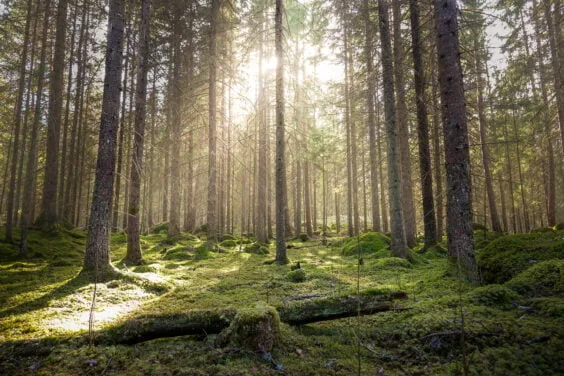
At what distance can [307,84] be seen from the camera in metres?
16.6

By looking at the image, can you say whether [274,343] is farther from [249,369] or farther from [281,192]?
[281,192]

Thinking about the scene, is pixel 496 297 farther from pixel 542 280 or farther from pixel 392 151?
pixel 392 151

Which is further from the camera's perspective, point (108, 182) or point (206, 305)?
point (108, 182)

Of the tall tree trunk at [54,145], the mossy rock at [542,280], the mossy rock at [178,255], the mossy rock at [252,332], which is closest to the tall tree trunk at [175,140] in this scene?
the mossy rock at [178,255]

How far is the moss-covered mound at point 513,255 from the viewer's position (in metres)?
4.68

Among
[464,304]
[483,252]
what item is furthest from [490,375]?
[483,252]

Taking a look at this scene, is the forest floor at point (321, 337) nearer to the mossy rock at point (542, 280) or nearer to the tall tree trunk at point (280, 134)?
the mossy rock at point (542, 280)

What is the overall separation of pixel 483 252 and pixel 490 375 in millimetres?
4099

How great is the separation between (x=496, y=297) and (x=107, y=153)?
889 cm

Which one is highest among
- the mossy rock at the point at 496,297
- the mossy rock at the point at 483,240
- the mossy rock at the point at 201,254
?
the mossy rock at the point at 483,240

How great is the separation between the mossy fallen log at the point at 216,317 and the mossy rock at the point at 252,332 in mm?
276

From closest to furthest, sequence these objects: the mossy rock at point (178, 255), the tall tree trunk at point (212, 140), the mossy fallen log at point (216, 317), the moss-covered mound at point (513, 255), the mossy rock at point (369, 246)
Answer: the mossy fallen log at point (216, 317)
the moss-covered mound at point (513, 255)
the mossy rock at point (178, 255)
the mossy rock at point (369, 246)
the tall tree trunk at point (212, 140)

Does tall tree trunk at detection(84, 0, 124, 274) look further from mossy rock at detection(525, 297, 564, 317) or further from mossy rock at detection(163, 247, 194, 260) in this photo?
mossy rock at detection(525, 297, 564, 317)

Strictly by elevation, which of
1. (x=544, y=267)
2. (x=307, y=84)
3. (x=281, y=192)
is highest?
(x=307, y=84)
